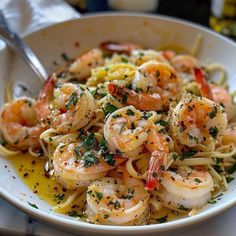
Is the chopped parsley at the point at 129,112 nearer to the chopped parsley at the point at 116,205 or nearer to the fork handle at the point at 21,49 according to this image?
the chopped parsley at the point at 116,205

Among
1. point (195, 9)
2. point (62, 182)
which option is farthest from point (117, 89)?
point (195, 9)

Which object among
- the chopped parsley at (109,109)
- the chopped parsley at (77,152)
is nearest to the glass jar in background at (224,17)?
the chopped parsley at (109,109)

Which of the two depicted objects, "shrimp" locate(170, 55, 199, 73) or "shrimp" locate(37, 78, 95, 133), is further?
"shrimp" locate(170, 55, 199, 73)

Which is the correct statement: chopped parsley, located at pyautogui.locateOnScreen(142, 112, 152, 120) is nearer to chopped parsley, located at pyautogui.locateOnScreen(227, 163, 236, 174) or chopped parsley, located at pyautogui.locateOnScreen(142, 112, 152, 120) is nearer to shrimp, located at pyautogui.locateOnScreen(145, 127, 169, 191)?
shrimp, located at pyautogui.locateOnScreen(145, 127, 169, 191)

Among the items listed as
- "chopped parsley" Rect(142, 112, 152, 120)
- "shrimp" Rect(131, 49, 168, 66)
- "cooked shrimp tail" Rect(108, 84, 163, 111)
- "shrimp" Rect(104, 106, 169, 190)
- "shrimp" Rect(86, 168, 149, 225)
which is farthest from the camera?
"shrimp" Rect(131, 49, 168, 66)

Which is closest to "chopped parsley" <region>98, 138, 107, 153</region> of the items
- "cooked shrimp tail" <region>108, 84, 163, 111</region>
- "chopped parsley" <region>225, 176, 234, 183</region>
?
"cooked shrimp tail" <region>108, 84, 163, 111</region>

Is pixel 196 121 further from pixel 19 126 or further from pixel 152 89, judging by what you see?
pixel 19 126

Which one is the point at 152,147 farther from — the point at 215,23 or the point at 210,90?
the point at 215,23
